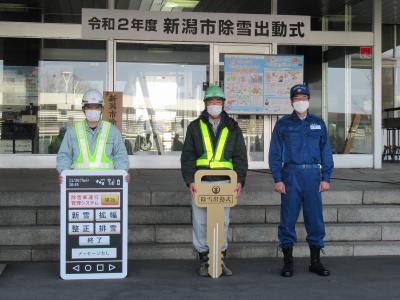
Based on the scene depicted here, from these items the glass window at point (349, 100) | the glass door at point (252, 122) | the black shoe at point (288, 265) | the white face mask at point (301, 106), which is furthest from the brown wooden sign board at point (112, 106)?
the black shoe at point (288, 265)

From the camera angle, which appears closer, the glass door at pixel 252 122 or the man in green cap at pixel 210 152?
the man in green cap at pixel 210 152

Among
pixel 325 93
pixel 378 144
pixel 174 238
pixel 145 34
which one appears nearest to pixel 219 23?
pixel 145 34

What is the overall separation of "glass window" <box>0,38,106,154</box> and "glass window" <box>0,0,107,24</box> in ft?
1.35

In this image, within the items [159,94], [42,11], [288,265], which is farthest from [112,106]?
[288,265]

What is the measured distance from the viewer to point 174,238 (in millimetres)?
6457

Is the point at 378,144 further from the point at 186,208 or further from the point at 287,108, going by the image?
the point at 186,208

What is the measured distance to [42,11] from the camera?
10.1 meters

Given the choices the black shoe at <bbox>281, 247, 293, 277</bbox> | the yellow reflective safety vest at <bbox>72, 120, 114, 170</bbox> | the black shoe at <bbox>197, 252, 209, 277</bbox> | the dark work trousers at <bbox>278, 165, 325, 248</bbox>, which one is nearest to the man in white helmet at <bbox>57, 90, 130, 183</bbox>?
the yellow reflective safety vest at <bbox>72, 120, 114, 170</bbox>

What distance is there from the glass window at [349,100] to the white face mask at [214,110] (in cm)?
596

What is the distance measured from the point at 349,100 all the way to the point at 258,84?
6.73 ft

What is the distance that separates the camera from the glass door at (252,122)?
10.4 metres

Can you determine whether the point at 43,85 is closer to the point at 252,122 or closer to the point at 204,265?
the point at 252,122

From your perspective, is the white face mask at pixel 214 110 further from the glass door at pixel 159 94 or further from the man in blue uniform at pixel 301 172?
the glass door at pixel 159 94

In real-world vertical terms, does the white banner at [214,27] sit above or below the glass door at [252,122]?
above
